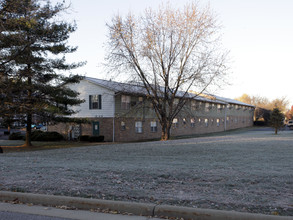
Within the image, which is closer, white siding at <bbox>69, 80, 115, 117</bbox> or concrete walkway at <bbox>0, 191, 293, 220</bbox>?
concrete walkway at <bbox>0, 191, 293, 220</bbox>

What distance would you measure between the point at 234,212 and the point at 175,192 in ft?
5.07

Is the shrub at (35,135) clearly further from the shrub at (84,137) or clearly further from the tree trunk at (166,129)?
the tree trunk at (166,129)

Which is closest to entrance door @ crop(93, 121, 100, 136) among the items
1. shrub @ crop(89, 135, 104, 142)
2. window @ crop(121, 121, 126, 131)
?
shrub @ crop(89, 135, 104, 142)

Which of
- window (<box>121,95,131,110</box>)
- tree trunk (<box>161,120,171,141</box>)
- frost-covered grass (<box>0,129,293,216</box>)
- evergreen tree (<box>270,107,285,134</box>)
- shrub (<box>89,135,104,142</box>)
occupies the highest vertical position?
window (<box>121,95,131,110</box>)

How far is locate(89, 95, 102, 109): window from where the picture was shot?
99.7 ft

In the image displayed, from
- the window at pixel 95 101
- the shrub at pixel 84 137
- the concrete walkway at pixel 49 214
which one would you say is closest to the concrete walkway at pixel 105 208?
the concrete walkway at pixel 49 214

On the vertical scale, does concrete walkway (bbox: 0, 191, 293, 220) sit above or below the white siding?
below

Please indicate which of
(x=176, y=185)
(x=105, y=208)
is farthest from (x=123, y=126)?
(x=105, y=208)

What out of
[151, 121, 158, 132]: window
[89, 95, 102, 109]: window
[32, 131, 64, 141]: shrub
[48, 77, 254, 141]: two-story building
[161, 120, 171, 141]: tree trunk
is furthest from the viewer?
[151, 121, 158, 132]: window

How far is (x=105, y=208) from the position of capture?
5.27 meters

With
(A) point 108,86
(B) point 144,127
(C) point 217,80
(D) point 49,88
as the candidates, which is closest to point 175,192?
(D) point 49,88

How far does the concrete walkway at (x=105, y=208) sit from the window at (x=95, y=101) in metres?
24.6

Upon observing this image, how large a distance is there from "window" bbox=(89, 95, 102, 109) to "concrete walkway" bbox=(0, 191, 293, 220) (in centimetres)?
2457

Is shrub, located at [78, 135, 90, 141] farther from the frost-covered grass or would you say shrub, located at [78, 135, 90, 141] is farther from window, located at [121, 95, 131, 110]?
the frost-covered grass
